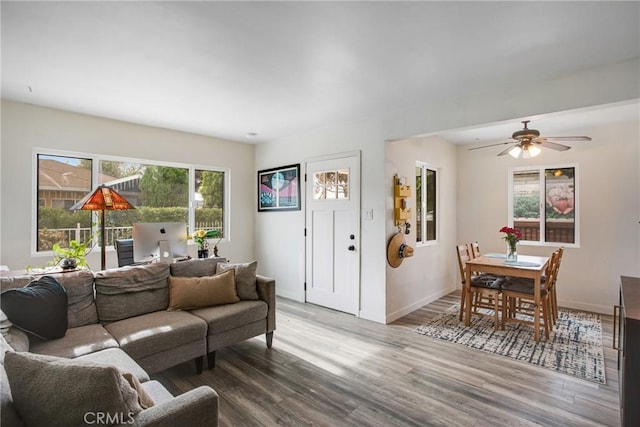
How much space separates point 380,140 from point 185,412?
341 centimetres

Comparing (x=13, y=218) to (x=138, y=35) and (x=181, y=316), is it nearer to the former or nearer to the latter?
(x=181, y=316)

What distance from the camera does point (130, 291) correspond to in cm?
272

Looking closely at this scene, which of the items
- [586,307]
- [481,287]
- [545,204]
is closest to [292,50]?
[481,287]

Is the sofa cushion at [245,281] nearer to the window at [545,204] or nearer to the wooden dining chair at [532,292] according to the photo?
the wooden dining chair at [532,292]

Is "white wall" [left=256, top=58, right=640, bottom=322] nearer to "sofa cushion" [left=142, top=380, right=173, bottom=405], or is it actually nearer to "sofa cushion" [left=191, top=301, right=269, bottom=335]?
"sofa cushion" [left=191, top=301, right=269, bottom=335]

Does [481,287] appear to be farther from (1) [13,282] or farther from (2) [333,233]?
(1) [13,282]

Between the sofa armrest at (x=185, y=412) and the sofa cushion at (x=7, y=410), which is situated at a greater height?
the sofa cushion at (x=7, y=410)

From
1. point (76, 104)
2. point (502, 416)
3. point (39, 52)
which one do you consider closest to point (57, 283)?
point (39, 52)

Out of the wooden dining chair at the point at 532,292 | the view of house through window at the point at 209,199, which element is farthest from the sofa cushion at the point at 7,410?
the wooden dining chair at the point at 532,292

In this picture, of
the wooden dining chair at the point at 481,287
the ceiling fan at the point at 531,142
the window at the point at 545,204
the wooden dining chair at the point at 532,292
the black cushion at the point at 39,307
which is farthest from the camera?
the window at the point at 545,204

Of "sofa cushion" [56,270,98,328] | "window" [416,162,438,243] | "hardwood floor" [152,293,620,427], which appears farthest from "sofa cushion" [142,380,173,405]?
"window" [416,162,438,243]

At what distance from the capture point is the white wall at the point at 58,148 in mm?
3408

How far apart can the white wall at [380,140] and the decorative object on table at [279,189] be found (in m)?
0.13

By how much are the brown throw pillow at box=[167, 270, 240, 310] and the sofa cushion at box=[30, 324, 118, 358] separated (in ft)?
2.01
